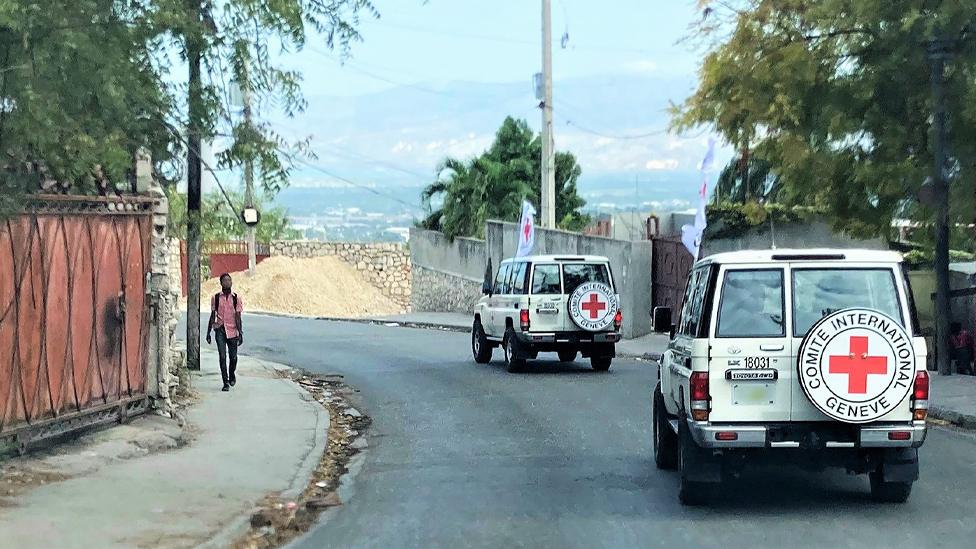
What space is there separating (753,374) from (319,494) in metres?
4.46

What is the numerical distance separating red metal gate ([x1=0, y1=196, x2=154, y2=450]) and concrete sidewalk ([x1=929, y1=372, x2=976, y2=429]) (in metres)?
10.1

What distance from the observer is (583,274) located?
82.6ft

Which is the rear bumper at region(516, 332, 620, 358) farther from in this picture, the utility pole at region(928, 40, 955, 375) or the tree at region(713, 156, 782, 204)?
the tree at region(713, 156, 782, 204)

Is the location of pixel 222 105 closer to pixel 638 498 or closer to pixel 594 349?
pixel 638 498

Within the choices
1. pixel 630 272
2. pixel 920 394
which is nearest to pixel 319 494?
pixel 920 394

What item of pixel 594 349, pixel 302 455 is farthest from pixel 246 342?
pixel 302 455

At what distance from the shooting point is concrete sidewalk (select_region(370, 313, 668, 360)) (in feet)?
99.4

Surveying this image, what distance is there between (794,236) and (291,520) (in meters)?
23.3

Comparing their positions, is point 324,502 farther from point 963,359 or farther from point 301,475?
point 963,359

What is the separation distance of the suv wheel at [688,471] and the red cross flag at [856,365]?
3.64ft

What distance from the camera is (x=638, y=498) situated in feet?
38.8

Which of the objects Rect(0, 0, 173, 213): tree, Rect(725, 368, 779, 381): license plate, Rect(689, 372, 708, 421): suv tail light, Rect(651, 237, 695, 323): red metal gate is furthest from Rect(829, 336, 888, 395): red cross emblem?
Rect(651, 237, 695, 323): red metal gate

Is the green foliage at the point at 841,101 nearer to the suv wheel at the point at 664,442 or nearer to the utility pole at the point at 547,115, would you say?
the suv wheel at the point at 664,442

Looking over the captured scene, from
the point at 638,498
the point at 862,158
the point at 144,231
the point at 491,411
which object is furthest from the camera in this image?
the point at 862,158
